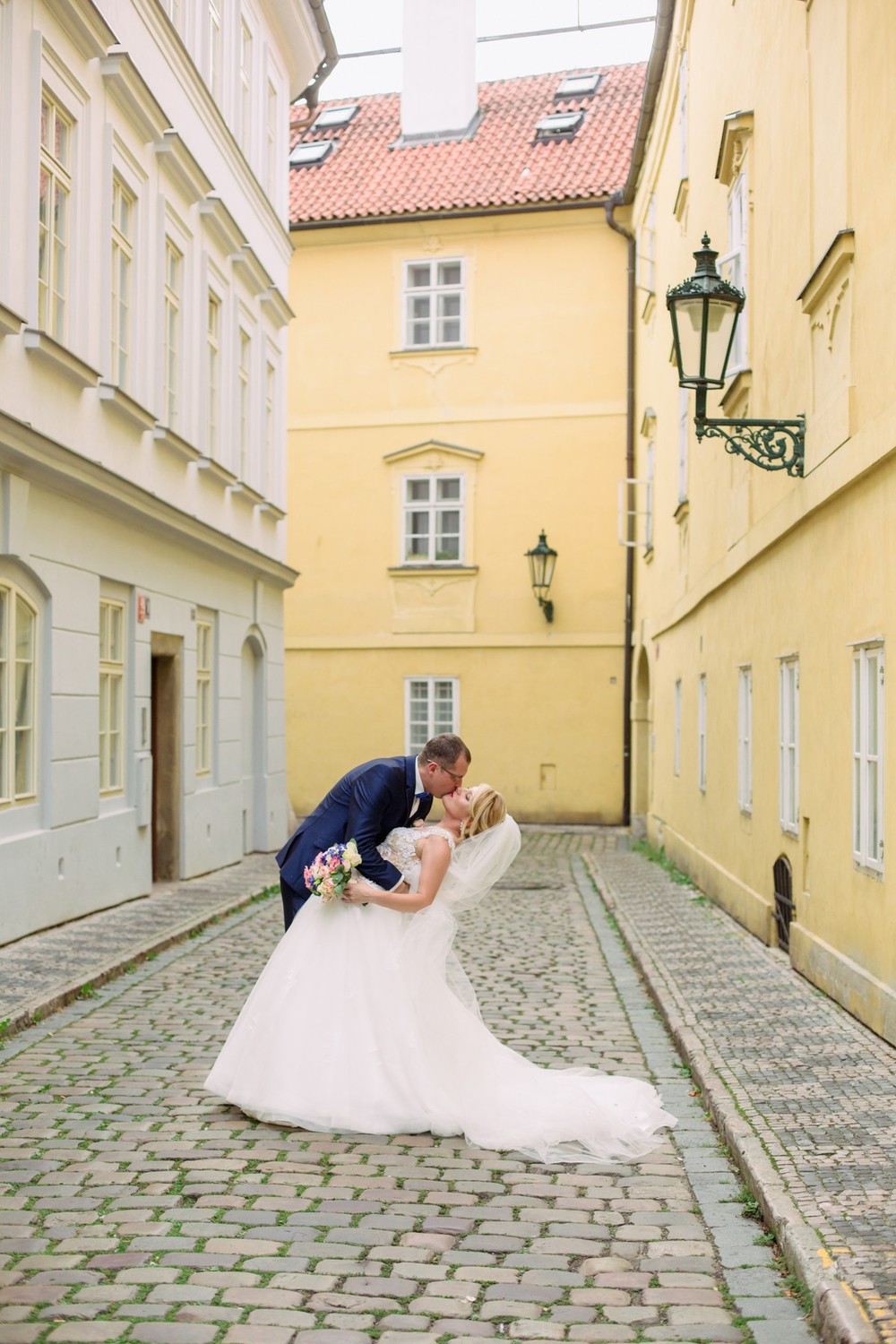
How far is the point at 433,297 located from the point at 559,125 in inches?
173

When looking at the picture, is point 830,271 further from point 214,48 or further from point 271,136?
point 271,136

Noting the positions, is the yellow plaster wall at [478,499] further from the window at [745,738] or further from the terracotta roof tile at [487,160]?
the window at [745,738]

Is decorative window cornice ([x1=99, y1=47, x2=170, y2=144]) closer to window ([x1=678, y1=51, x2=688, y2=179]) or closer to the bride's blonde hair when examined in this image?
window ([x1=678, y1=51, x2=688, y2=179])

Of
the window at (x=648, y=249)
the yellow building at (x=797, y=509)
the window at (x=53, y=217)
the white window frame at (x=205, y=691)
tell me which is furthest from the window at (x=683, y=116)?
the window at (x=53, y=217)

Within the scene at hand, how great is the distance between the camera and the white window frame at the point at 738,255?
40.2ft

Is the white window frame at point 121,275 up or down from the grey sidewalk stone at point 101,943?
up

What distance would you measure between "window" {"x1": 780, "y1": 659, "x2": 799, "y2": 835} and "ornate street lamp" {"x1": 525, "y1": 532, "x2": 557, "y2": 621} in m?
13.9

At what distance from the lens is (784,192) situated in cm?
1057

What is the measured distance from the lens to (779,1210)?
4.71 meters

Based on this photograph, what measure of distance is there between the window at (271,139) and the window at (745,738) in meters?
10.4

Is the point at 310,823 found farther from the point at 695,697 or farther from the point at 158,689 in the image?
the point at 695,697

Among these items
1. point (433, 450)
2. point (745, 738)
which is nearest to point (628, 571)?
point (433, 450)

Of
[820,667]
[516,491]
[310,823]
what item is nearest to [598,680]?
[516,491]

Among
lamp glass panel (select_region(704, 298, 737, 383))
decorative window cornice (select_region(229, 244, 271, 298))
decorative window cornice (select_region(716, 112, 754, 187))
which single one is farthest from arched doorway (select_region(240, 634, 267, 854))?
lamp glass panel (select_region(704, 298, 737, 383))
